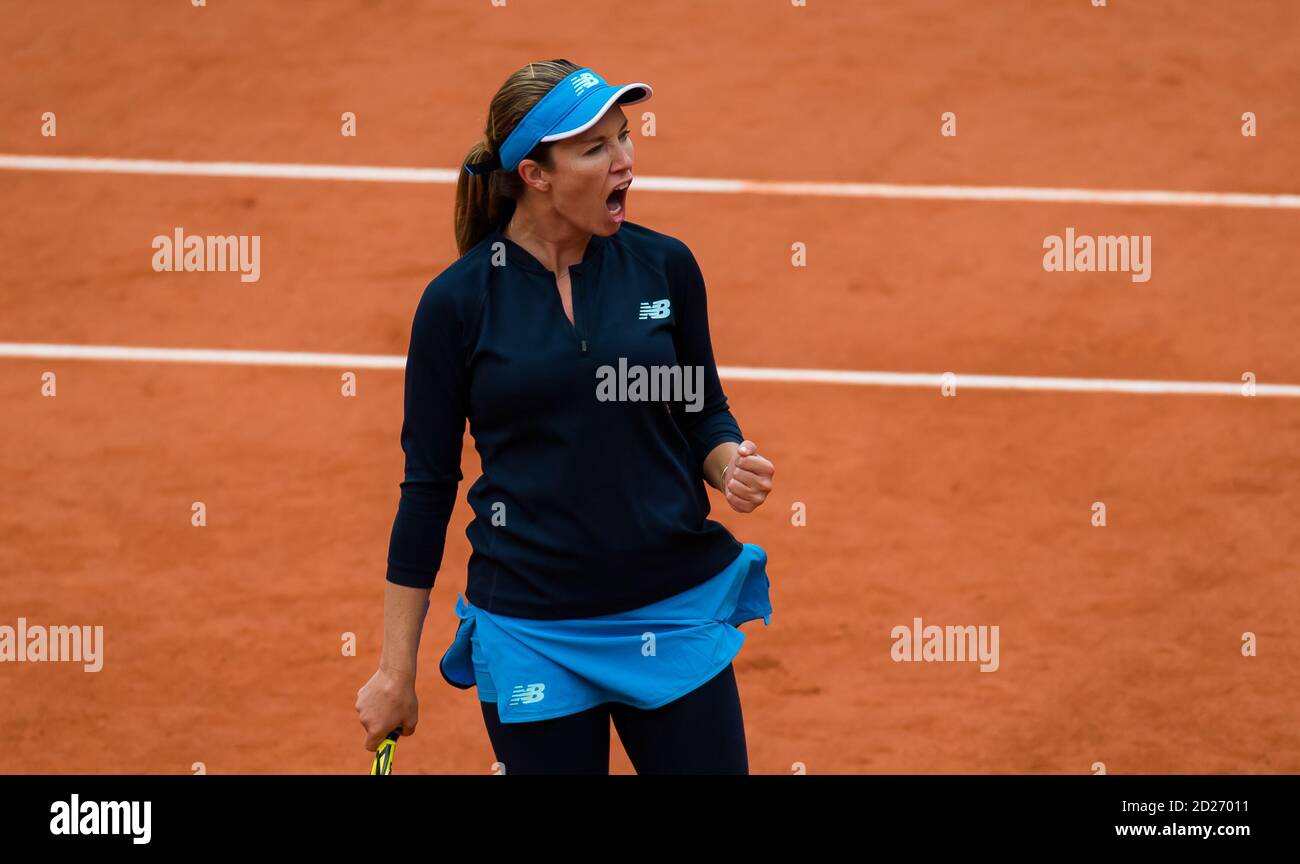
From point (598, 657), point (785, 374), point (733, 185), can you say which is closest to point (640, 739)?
point (598, 657)

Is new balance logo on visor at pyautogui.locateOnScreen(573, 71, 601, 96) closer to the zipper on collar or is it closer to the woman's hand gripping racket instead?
the zipper on collar

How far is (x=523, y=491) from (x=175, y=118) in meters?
8.46

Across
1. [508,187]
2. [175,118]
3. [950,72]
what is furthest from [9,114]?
[508,187]

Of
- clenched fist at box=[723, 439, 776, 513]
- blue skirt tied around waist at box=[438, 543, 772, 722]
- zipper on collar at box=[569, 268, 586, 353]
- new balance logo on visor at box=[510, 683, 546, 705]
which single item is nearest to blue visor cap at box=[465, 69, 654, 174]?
zipper on collar at box=[569, 268, 586, 353]

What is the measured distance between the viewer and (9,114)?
10.6 meters

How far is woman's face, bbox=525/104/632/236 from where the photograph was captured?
3107 mm

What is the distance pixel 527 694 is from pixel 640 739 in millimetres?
265

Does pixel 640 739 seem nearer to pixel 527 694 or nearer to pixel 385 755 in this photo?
pixel 527 694

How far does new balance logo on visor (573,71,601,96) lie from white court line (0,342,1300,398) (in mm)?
5770

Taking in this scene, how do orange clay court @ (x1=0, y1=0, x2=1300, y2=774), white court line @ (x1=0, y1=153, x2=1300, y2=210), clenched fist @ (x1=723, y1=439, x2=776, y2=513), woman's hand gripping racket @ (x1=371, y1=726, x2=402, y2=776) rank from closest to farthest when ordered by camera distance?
clenched fist @ (x1=723, y1=439, x2=776, y2=513)
woman's hand gripping racket @ (x1=371, y1=726, x2=402, y2=776)
orange clay court @ (x1=0, y1=0, x2=1300, y2=774)
white court line @ (x1=0, y1=153, x2=1300, y2=210)

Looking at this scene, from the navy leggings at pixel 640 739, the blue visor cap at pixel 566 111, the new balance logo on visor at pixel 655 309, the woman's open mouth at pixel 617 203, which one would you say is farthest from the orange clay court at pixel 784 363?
the blue visor cap at pixel 566 111

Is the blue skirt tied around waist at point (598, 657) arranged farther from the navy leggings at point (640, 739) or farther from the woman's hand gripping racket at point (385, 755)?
the woman's hand gripping racket at point (385, 755)

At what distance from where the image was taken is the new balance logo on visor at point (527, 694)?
122 inches

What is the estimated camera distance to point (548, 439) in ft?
10.1
